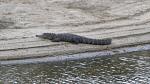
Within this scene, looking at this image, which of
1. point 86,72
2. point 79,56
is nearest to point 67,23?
point 79,56

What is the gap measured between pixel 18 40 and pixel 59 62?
2.45 meters

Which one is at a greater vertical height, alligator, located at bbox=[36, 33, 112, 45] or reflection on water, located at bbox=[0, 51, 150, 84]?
alligator, located at bbox=[36, 33, 112, 45]

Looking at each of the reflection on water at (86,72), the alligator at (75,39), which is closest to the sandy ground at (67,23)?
the alligator at (75,39)

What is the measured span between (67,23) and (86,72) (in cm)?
572

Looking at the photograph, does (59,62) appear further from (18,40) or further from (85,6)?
(85,6)

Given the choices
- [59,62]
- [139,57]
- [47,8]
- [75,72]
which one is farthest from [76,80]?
[47,8]

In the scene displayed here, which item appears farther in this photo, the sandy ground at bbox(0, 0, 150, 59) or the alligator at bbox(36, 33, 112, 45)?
the alligator at bbox(36, 33, 112, 45)

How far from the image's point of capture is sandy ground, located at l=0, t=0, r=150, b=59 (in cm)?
2016

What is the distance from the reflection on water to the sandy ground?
92cm

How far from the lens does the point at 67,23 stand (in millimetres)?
23266

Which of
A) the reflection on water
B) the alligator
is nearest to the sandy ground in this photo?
the alligator

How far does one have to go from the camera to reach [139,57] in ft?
64.8

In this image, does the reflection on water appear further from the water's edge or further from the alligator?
the alligator

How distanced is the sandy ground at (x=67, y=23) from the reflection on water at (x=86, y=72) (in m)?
0.92
